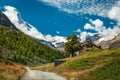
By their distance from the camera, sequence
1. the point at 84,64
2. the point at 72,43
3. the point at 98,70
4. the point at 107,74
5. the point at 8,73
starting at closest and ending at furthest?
the point at 8,73 < the point at 107,74 < the point at 98,70 < the point at 84,64 < the point at 72,43

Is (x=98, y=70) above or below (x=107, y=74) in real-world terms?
above

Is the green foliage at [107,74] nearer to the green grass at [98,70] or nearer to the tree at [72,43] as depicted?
the green grass at [98,70]

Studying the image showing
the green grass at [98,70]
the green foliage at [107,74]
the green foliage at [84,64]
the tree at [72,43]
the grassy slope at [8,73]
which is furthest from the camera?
the tree at [72,43]

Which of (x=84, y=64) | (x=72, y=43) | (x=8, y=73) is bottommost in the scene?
(x=8, y=73)

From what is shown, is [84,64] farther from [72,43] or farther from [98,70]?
[72,43]

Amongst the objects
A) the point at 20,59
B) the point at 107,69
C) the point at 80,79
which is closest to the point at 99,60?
the point at 107,69

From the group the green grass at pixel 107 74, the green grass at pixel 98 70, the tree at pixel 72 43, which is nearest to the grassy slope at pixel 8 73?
the green grass at pixel 98 70

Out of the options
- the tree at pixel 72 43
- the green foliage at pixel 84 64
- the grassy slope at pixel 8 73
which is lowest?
the grassy slope at pixel 8 73

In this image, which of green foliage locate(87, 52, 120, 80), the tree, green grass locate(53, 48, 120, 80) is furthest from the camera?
the tree

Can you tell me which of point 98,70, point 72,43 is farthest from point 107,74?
point 72,43

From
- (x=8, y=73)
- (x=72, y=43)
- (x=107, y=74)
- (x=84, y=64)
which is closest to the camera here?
A: (x=8, y=73)

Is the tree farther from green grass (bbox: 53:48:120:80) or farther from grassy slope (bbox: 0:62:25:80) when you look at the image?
grassy slope (bbox: 0:62:25:80)

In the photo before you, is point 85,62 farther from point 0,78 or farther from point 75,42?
point 75,42

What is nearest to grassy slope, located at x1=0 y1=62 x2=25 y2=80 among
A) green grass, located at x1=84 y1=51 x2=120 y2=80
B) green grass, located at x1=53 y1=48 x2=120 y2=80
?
green grass, located at x1=53 y1=48 x2=120 y2=80
